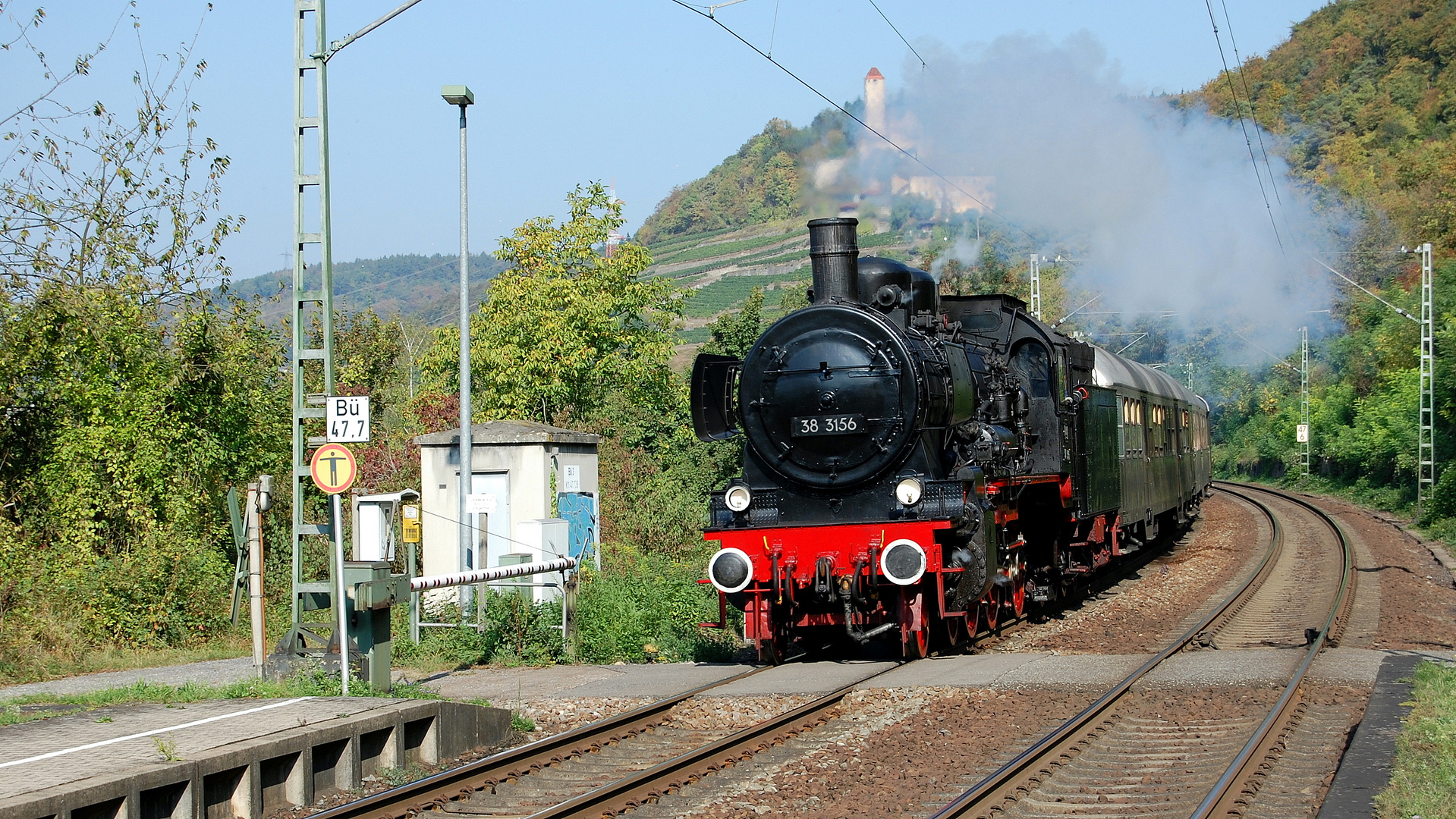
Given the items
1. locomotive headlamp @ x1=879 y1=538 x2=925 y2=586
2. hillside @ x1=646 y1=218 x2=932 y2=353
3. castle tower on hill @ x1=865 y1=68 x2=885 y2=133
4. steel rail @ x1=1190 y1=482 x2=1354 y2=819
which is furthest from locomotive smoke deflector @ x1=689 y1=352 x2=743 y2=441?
hillside @ x1=646 y1=218 x2=932 y2=353

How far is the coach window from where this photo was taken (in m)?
13.8

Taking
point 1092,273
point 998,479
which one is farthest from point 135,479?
point 1092,273

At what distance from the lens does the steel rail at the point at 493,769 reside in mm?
6402

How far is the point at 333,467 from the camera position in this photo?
31.7ft

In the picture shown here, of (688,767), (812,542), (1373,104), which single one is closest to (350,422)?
(812,542)

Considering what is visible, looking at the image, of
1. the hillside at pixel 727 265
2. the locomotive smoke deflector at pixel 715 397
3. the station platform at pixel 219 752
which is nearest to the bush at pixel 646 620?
the locomotive smoke deflector at pixel 715 397

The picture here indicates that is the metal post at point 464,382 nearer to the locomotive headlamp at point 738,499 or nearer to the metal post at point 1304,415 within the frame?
the locomotive headlamp at point 738,499

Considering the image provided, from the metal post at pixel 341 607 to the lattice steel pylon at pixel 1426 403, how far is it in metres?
28.6

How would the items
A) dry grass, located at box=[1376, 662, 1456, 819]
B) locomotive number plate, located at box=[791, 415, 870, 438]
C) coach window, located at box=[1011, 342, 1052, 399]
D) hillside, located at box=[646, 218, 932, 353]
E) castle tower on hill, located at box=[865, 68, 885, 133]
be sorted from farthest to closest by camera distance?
hillside, located at box=[646, 218, 932, 353]
castle tower on hill, located at box=[865, 68, 885, 133]
coach window, located at box=[1011, 342, 1052, 399]
locomotive number plate, located at box=[791, 415, 870, 438]
dry grass, located at box=[1376, 662, 1456, 819]

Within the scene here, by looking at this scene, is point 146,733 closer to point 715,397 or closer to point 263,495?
point 263,495

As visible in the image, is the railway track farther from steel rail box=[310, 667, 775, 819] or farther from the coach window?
the coach window

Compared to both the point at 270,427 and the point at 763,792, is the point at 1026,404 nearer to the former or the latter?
the point at 763,792

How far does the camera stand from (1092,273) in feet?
128

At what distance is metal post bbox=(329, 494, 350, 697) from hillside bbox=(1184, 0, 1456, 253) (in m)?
56.4
